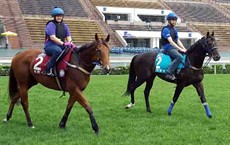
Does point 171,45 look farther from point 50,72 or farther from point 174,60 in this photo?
point 50,72

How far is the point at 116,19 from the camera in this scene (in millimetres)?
52062

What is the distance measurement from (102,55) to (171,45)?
316cm

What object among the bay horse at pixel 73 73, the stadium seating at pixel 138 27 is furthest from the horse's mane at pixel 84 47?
the stadium seating at pixel 138 27

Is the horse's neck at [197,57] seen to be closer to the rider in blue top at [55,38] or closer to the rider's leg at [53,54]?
the rider in blue top at [55,38]

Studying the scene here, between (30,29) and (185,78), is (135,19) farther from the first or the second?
(185,78)

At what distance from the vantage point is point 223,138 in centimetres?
685

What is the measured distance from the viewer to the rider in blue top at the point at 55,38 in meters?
7.47

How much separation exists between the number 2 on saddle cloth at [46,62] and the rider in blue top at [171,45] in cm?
285

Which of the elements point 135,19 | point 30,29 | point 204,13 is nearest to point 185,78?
point 30,29

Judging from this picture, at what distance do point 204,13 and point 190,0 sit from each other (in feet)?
22.8

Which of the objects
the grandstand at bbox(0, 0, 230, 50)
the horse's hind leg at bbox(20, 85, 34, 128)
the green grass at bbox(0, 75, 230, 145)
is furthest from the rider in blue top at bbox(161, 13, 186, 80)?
the grandstand at bbox(0, 0, 230, 50)

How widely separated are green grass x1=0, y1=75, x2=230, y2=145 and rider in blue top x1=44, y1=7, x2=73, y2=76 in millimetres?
1307

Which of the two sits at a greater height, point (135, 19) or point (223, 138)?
point (223, 138)

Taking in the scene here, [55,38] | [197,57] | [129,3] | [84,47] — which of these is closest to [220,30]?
[129,3]
